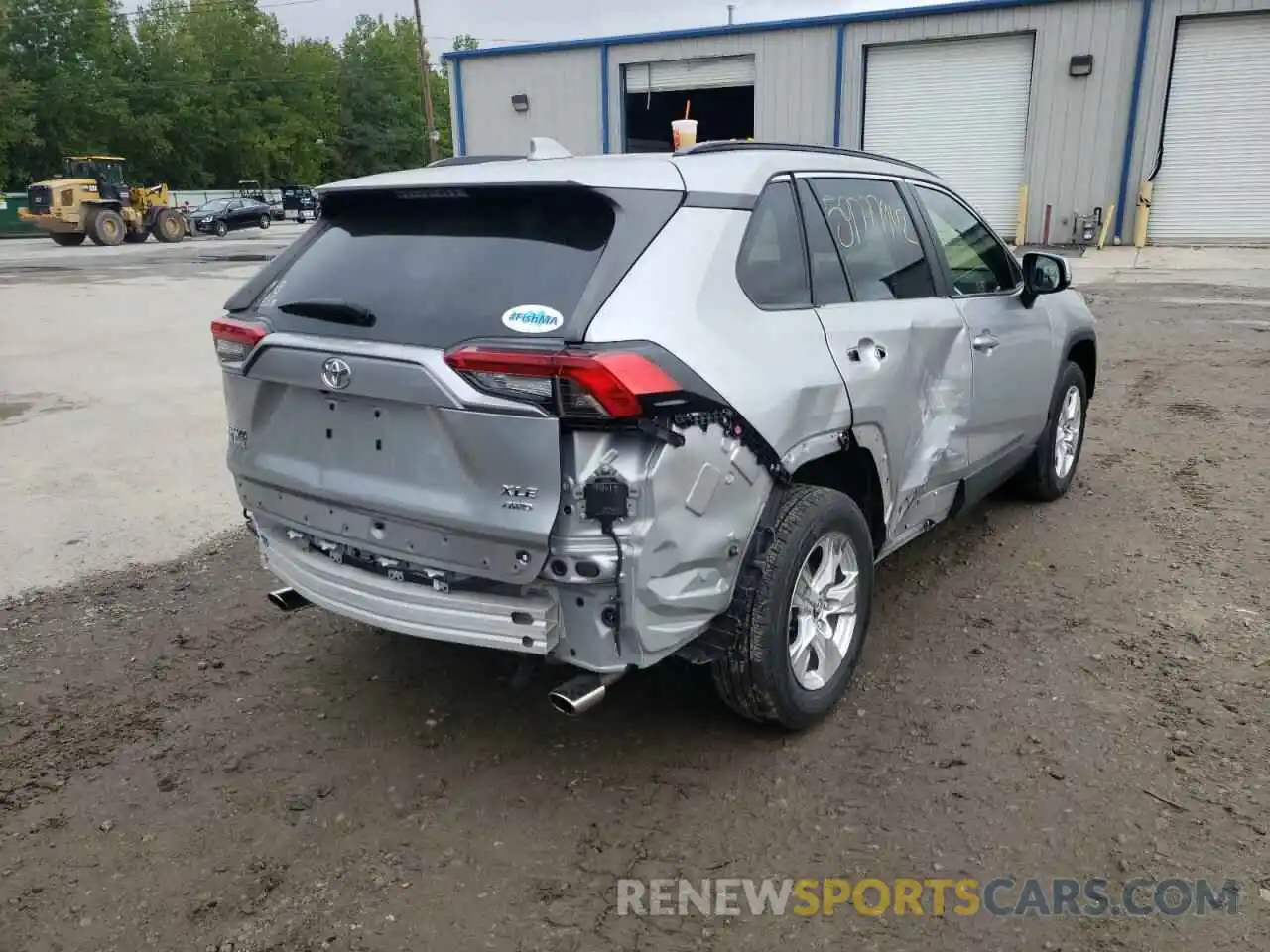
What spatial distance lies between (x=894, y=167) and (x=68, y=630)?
156 inches

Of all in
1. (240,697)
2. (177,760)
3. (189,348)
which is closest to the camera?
(177,760)

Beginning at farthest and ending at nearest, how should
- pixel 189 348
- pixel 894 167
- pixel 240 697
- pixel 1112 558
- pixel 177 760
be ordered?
pixel 189 348, pixel 1112 558, pixel 894 167, pixel 240 697, pixel 177 760

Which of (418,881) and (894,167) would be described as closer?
(418,881)

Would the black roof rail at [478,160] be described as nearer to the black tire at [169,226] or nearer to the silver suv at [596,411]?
the silver suv at [596,411]

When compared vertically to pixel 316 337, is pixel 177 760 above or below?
below

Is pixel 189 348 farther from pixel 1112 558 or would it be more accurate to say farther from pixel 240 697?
pixel 1112 558

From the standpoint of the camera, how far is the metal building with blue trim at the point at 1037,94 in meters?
20.6

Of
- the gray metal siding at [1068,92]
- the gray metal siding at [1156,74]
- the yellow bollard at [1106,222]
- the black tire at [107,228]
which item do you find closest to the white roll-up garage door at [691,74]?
the gray metal siding at [1068,92]

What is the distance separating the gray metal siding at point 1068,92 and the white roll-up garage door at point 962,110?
0.33 meters

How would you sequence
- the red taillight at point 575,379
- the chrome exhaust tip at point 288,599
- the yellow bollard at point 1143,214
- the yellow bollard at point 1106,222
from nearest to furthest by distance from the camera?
the red taillight at point 575,379, the chrome exhaust tip at point 288,599, the yellow bollard at point 1143,214, the yellow bollard at point 1106,222

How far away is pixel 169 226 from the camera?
35844 mm

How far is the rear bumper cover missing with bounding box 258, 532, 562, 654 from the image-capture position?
8.82 feet

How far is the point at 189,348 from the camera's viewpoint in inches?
440

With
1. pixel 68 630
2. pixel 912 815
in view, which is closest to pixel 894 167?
pixel 912 815
